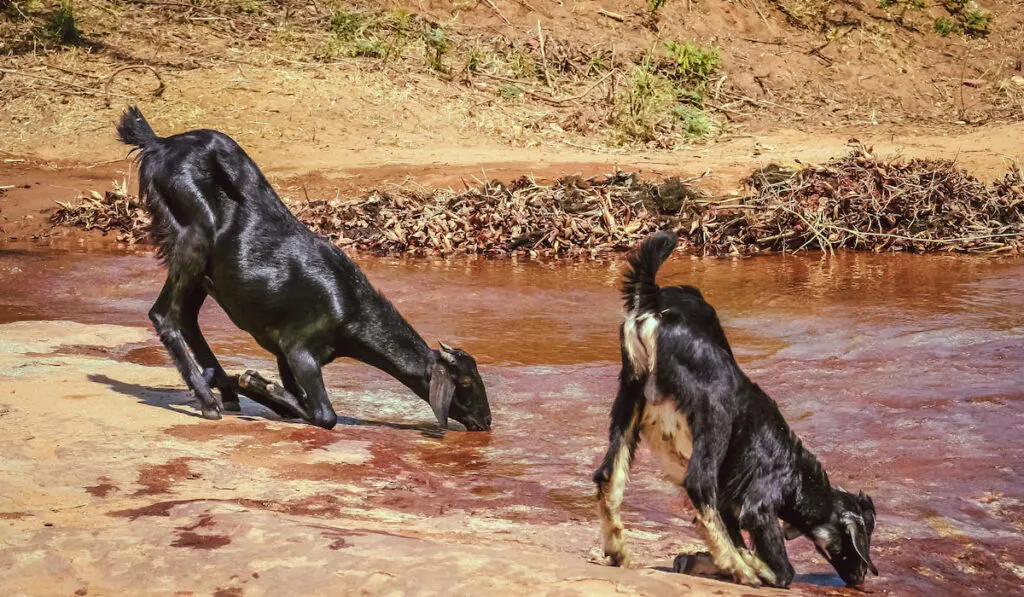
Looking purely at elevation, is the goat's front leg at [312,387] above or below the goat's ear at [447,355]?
below

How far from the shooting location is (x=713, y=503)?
14.3 feet

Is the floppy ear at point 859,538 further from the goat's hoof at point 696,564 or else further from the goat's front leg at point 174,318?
the goat's front leg at point 174,318

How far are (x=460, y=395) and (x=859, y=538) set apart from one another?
288 cm


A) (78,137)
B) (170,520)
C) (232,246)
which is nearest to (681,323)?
(170,520)

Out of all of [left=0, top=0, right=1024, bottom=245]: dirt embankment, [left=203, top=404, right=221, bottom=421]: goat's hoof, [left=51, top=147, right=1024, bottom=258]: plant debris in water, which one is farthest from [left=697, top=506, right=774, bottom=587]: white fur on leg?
[left=0, top=0, right=1024, bottom=245]: dirt embankment

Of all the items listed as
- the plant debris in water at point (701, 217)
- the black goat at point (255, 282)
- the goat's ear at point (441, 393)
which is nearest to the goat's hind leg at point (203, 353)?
the black goat at point (255, 282)

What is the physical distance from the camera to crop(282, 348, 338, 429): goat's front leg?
644 centimetres

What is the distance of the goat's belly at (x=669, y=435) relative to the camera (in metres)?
4.55

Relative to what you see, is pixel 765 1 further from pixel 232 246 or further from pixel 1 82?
pixel 232 246

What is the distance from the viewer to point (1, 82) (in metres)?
17.3

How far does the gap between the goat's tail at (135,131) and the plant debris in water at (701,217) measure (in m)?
6.17

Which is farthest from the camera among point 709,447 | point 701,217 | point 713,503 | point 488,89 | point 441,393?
point 488,89

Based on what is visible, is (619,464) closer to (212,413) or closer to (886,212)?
(212,413)

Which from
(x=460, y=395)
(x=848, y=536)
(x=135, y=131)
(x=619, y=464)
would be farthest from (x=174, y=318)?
(x=848, y=536)
